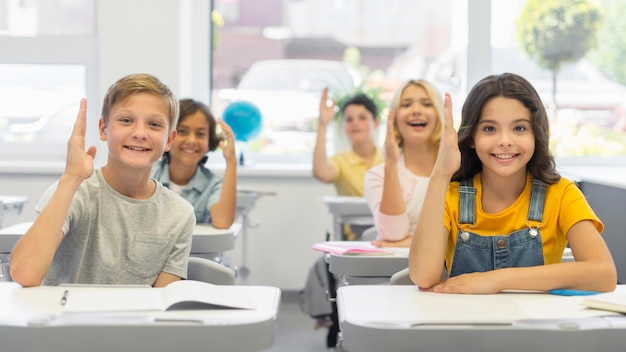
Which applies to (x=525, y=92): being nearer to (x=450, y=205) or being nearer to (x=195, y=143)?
(x=450, y=205)

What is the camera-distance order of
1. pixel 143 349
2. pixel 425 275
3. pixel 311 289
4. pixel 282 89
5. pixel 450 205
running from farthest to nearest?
1. pixel 282 89
2. pixel 311 289
3. pixel 450 205
4. pixel 425 275
5. pixel 143 349

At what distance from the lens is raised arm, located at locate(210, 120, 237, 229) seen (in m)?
3.05

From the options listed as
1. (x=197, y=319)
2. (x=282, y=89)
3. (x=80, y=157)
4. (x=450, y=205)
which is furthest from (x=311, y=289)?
Result: (x=197, y=319)

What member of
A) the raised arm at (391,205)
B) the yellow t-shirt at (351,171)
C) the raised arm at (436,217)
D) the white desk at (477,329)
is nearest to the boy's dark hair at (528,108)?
the raised arm at (436,217)

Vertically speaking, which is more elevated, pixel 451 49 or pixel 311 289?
pixel 451 49

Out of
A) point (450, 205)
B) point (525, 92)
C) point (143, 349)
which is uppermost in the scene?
point (525, 92)

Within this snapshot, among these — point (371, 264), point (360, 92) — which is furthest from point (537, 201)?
point (360, 92)

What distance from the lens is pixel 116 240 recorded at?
2049 millimetres

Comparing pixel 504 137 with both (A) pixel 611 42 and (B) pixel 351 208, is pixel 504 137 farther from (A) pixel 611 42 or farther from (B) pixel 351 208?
(A) pixel 611 42

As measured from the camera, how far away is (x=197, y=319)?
1384 millimetres

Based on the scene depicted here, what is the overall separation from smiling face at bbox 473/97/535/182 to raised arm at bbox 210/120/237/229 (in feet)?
4.11

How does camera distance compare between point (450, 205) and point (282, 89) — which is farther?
point (282, 89)

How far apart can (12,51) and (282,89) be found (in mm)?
1585

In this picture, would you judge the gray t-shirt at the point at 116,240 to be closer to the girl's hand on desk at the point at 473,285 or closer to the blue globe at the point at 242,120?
the girl's hand on desk at the point at 473,285
